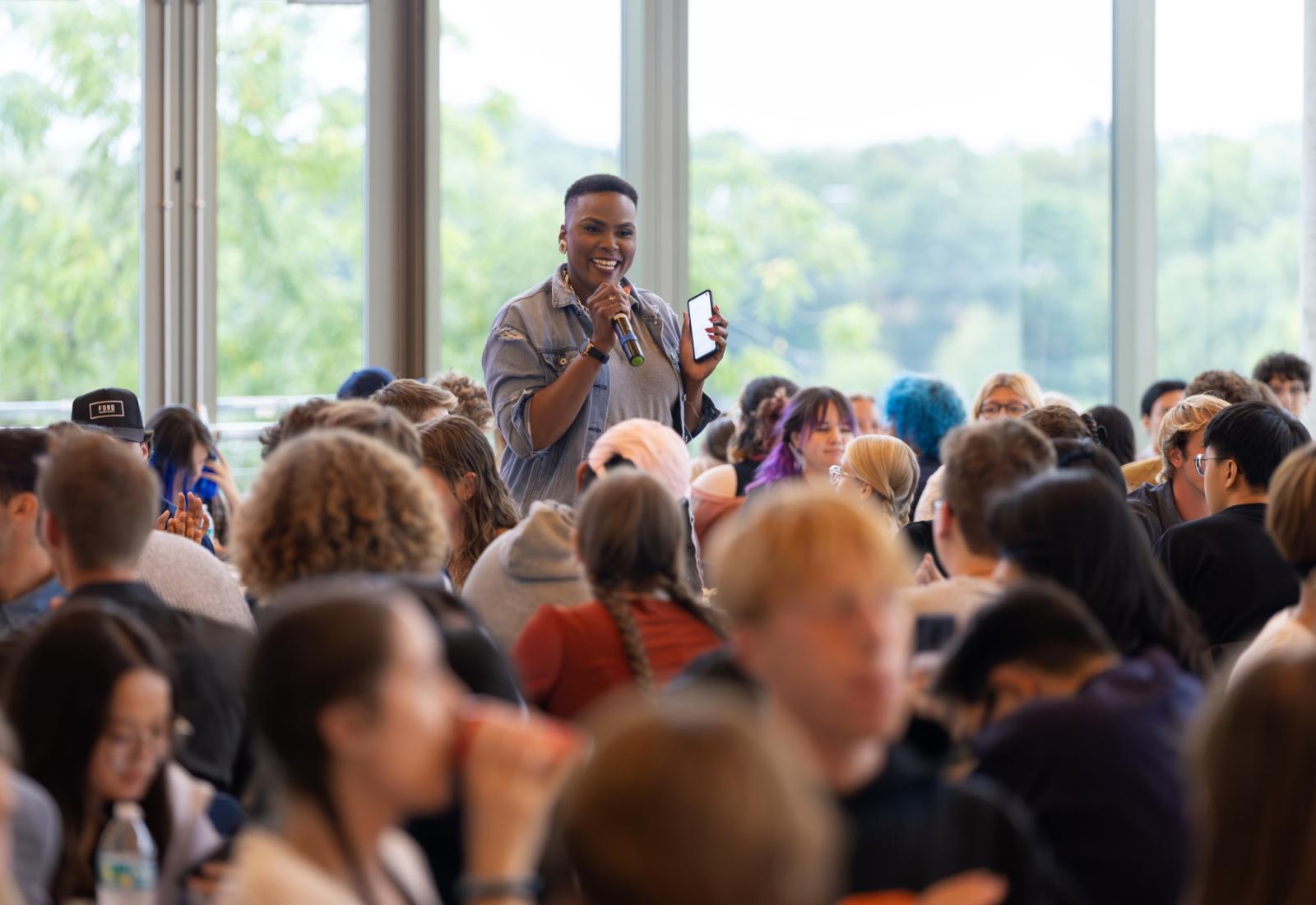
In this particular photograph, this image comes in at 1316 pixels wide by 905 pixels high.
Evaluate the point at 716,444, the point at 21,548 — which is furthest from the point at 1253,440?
the point at 21,548

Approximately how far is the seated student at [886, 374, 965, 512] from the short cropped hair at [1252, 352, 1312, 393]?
7.59ft

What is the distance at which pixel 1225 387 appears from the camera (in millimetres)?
5145

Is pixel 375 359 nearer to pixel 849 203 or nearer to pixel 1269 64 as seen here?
pixel 849 203

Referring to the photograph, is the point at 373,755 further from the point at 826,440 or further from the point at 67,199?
the point at 67,199

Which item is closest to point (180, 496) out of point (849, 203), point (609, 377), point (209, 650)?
point (609, 377)

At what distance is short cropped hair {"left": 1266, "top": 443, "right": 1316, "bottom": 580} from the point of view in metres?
2.70

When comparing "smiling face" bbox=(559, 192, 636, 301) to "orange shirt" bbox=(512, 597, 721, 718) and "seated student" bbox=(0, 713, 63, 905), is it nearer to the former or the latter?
"orange shirt" bbox=(512, 597, 721, 718)

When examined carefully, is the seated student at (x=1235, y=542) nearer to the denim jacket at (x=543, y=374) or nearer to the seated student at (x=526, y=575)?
the seated student at (x=526, y=575)

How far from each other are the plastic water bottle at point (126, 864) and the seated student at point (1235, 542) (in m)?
2.46

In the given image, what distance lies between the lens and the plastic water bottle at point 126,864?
5.93 ft

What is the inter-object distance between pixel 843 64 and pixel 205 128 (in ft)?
11.1

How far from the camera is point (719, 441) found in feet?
20.0

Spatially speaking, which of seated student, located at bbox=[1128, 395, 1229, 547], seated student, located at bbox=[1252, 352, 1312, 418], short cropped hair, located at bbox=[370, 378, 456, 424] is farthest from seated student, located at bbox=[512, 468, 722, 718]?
seated student, located at bbox=[1252, 352, 1312, 418]

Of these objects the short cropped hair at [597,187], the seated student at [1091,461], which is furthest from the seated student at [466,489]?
the seated student at [1091,461]
